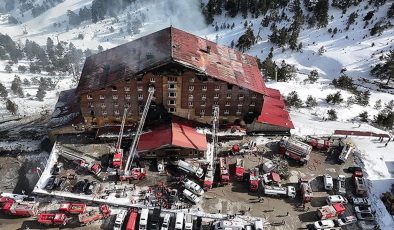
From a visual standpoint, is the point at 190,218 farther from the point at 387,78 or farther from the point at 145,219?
the point at 387,78

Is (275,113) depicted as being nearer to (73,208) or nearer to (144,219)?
(144,219)

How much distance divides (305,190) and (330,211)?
16.0 feet

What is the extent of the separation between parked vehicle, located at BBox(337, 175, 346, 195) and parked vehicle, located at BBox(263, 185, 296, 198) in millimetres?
7804

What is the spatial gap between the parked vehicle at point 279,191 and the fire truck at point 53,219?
31.4 meters

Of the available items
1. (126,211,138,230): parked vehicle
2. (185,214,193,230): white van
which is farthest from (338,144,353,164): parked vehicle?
(126,211,138,230): parked vehicle

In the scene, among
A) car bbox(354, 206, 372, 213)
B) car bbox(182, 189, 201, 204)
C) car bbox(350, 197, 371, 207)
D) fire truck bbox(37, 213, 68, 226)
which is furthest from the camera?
car bbox(350, 197, 371, 207)

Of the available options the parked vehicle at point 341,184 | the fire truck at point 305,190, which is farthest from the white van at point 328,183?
the fire truck at point 305,190

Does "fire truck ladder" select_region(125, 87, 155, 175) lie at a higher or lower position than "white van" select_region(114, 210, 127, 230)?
higher

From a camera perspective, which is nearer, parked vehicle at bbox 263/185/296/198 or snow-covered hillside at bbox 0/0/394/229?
parked vehicle at bbox 263/185/296/198

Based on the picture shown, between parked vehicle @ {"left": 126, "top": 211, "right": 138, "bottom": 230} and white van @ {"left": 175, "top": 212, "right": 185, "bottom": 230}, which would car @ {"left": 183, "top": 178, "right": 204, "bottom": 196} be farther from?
parked vehicle @ {"left": 126, "top": 211, "right": 138, "bottom": 230}

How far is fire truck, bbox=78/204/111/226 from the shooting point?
59.6 metres

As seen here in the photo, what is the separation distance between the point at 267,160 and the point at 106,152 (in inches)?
1133

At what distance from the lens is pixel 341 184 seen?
66.4m

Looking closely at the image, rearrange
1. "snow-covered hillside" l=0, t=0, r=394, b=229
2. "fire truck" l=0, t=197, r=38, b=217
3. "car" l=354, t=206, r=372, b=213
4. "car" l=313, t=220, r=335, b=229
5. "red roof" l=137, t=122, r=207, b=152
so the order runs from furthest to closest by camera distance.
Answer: "snow-covered hillside" l=0, t=0, r=394, b=229 → "red roof" l=137, t=122, r=207, b=152 → "car" l=354, t=206, r=372, b=213 → "fire truck" l=0, t=197, r=38, b=217 → "car" l=313, t=220, r=335, b=229
